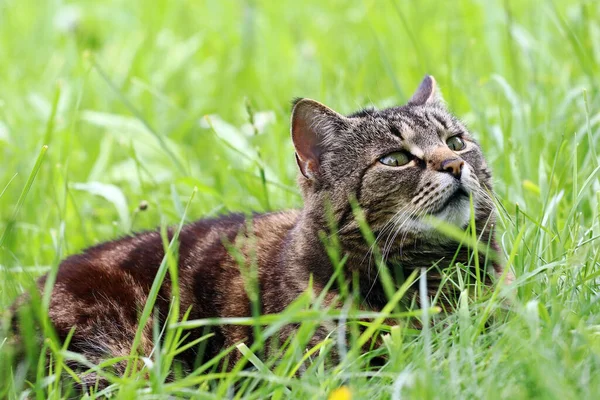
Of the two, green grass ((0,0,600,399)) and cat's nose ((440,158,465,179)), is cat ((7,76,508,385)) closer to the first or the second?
cat's nose ((440,158,465,179))

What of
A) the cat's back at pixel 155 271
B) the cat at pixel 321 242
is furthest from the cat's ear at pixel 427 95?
the cat's back at pixel 155 271

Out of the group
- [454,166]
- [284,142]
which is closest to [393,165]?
[454,166]

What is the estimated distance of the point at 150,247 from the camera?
11.3 feet

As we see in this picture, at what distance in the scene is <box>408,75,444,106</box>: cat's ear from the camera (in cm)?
360

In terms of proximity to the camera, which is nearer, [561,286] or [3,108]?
[561,286]

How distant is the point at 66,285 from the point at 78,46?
401 cm

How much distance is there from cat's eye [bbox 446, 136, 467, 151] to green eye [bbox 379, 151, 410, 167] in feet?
0.82

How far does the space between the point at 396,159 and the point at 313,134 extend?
0.38m

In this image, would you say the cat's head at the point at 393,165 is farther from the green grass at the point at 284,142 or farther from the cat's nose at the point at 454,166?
the green grass at the point at 284,142

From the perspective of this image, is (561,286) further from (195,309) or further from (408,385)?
(195,309)

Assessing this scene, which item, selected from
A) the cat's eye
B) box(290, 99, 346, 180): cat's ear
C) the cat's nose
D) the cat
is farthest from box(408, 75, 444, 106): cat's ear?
the cat's nose

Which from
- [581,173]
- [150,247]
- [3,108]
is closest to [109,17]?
[3,108]

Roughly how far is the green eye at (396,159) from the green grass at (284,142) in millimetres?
432

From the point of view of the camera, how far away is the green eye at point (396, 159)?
3.12 metres
